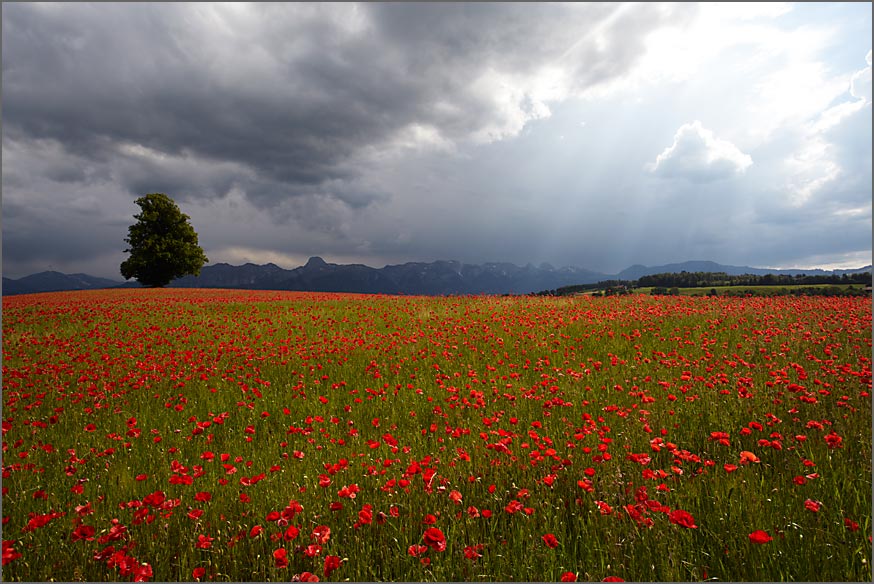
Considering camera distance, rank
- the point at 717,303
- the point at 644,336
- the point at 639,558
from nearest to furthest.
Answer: the point at 639,558, the point at 644,336, the point at 717,303

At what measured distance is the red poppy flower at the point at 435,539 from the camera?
2.45 meters

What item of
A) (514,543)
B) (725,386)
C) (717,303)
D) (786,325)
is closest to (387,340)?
(725,386)

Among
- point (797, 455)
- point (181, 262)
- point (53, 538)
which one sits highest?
point (181, 262)

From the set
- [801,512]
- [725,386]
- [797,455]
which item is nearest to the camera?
[801,512]

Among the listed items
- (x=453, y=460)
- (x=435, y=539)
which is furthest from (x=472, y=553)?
(x=453, y=460)

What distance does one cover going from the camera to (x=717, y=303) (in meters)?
15.2

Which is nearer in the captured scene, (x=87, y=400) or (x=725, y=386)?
(x=725, y=386)

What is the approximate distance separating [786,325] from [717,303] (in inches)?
211

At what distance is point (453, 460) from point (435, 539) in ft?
5.06

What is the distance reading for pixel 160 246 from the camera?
4175 centimetres

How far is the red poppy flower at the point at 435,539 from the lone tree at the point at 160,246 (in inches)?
1913

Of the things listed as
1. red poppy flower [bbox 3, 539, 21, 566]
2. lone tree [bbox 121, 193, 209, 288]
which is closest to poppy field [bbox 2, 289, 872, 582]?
red poppy flower [bbox 3, 539, 21, 566]

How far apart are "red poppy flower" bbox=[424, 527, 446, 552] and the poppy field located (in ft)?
0.06

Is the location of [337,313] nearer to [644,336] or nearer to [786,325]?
[644,336]
